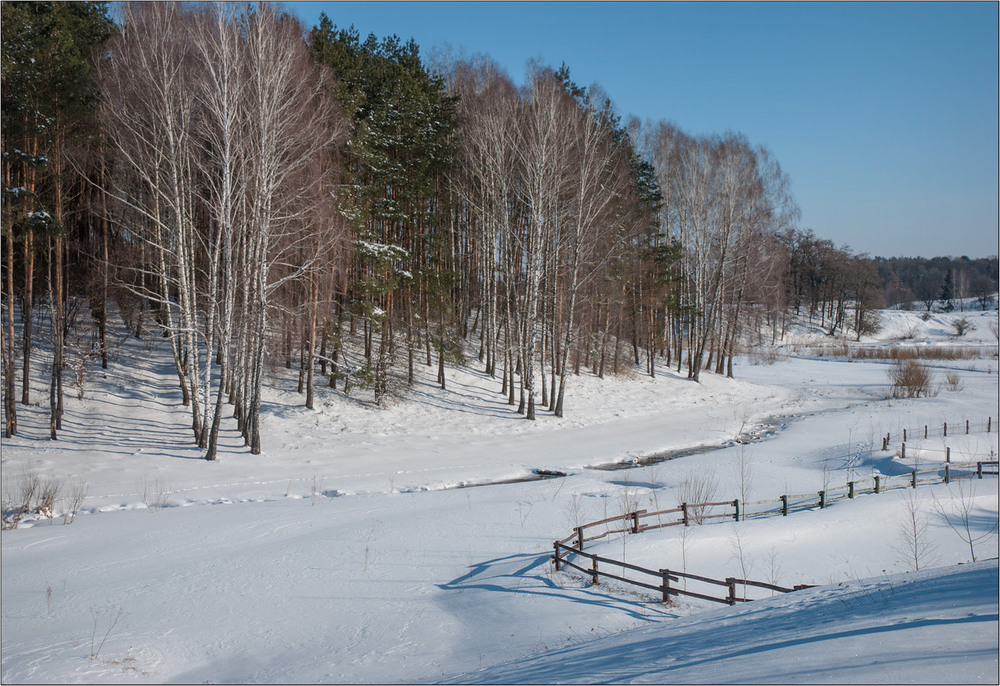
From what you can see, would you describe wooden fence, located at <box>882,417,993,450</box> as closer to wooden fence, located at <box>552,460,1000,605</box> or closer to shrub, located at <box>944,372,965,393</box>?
wooden fence, located at <box>552,460,1000,605</box>

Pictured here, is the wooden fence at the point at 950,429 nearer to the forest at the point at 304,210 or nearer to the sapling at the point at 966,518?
the sapling at the point at 966,518

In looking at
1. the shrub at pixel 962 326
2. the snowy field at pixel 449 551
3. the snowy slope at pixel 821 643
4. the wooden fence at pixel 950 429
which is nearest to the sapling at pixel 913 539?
the snowy field at pixel 449 551

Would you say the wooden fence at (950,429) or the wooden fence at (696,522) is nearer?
the wooden fence at (696,522)

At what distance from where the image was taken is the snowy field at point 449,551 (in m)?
5.38

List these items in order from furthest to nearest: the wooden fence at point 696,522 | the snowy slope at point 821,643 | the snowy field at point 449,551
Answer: the wooden fence at point 696,522 → the snowy field at point 449,551 → the snowy slope at point 821,643

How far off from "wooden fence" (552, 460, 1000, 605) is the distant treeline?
7404 cm

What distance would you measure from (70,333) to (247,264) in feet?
33.5

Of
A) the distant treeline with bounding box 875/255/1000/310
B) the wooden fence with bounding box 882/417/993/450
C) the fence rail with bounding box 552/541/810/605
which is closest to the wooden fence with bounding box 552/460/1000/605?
the fence rail with bounding box 552/541/810/605

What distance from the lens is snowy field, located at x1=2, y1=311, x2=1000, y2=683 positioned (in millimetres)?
5379

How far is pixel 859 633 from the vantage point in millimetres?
4684

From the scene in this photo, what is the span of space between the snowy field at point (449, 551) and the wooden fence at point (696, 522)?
0.27 meters

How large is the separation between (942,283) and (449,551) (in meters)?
116

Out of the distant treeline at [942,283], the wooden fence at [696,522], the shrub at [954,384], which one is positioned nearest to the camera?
the wooden fence at [696,522]

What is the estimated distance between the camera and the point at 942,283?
326ft
